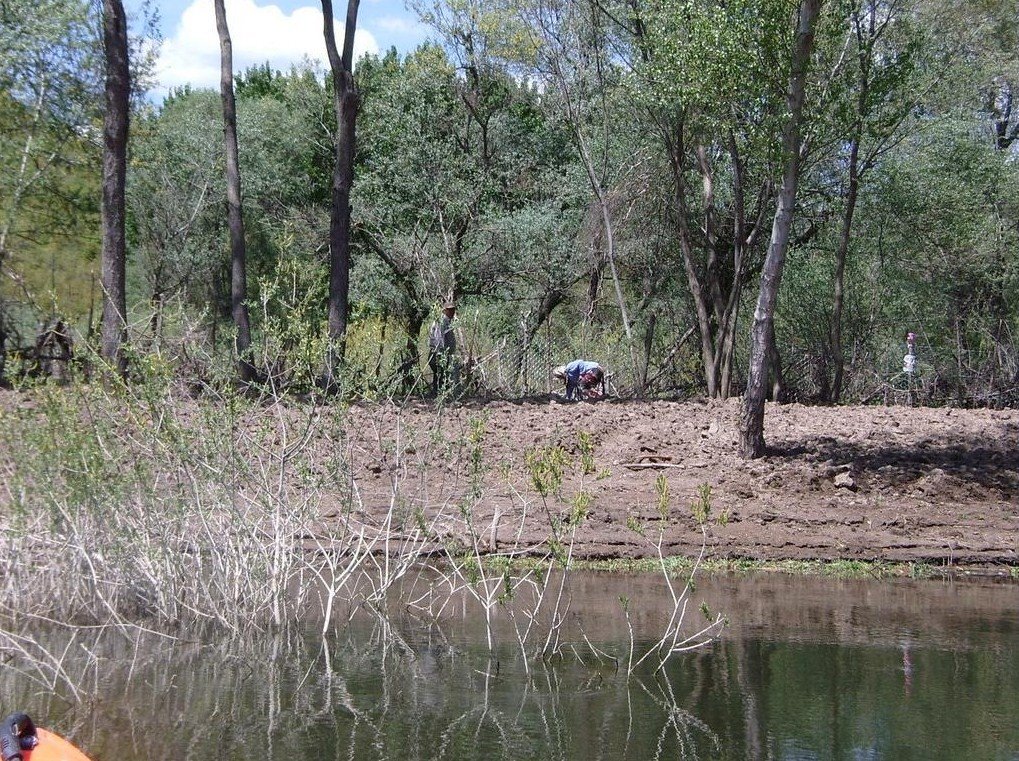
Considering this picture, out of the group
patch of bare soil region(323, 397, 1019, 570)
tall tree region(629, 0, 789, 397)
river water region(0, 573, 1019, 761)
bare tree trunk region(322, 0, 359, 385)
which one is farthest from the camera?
bare tree trunk region(322, 0, 359, 385)

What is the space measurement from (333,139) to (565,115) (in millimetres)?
5839

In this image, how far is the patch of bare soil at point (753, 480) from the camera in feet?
40.8

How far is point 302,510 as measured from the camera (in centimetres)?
838

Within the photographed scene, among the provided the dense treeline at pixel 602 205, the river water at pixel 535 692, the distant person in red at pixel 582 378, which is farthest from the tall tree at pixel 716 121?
the river water at pixel 535 692

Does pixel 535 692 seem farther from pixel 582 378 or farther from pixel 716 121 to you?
pixel 582 378

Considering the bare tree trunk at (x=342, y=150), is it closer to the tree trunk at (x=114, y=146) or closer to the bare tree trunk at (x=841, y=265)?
the tree trunk at (x=114, y=146)

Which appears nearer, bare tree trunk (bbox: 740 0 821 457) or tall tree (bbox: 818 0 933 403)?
bare tree trunk (bbox: 740 0 821 457)

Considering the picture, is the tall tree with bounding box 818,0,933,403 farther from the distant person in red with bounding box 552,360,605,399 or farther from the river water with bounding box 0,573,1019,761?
the river water with bounding box 0,573,1019,761

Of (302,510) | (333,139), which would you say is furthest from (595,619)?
(333,139)

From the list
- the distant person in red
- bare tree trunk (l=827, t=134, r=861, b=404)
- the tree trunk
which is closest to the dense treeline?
bare tree trunk (l=827, t=134, r=861, b=404)

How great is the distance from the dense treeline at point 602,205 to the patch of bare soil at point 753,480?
3596mm

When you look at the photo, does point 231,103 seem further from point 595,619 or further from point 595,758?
point 595,758

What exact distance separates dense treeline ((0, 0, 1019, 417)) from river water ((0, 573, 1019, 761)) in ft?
32.0

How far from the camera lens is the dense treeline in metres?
20.5
